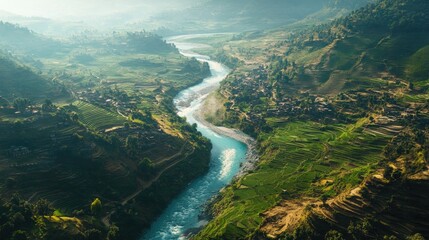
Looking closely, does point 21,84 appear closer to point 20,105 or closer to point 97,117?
point 20,105

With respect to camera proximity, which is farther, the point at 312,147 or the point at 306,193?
the point at 312,147

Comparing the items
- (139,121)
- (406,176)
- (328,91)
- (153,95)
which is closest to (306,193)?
(406,176)

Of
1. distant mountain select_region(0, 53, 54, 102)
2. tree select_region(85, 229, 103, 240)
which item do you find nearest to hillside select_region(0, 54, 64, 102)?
distant mountain select_region(0, 53, 54, 102)

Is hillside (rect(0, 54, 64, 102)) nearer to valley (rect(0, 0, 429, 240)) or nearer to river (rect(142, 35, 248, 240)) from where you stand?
valley (rect(0, 0, 429, 240))

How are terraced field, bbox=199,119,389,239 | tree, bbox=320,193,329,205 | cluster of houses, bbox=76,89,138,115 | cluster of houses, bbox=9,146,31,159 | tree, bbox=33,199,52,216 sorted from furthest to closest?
cluster of houses, bbox=76,89,138,115 < cluster of houses, bbox=9,146,31,159 < terraced field, bbox=199,119,389,239 < tree, bbox=320,193,329,205 < tree, bbox=33,199,52,216

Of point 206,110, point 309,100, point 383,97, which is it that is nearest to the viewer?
point 383,97

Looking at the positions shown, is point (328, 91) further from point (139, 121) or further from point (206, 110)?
point (139, 121)

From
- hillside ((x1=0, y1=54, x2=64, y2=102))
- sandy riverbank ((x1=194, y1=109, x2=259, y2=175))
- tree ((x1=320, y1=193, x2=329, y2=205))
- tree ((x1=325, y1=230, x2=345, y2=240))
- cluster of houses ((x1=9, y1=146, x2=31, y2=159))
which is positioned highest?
hillside ((x1=0, y1=54, x2=64, y2=102))

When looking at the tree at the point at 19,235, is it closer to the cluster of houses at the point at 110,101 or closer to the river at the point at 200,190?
the river at the point at 200,190
